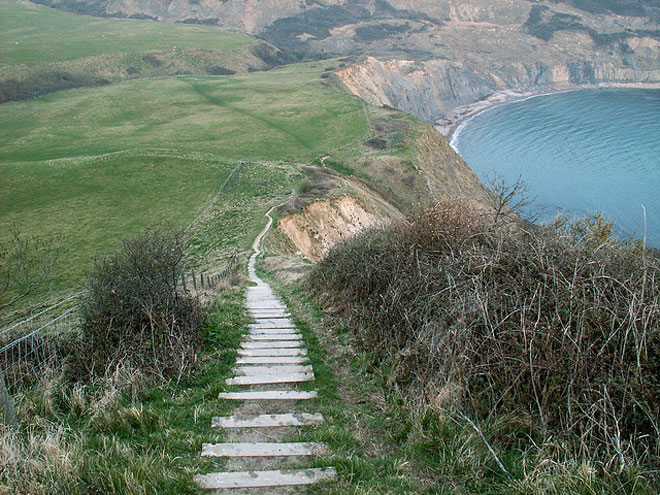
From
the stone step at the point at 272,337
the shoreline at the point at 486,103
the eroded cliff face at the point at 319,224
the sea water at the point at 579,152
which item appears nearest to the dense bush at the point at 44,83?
the eroded cliff face at the point at 319,224

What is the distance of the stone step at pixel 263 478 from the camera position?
4398mm

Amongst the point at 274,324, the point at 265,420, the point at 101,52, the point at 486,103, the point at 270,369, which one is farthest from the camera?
the point at 486,103

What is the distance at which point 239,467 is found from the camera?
469 cm

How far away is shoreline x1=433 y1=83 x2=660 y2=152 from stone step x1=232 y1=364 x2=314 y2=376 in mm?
81763

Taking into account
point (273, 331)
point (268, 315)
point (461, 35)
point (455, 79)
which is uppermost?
point (461, 35)

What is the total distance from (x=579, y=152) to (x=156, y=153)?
70.0 metres

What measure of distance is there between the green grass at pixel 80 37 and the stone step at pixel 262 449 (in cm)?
8730

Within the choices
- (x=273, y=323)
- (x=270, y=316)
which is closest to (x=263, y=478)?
(x=273, y=323)

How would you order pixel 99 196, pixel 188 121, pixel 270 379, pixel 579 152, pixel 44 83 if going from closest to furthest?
pixel 270 379 < pixel 99 196 < pixel 188 121 < pixel 44 83 < pixel 579 152

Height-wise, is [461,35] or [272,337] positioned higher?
[461,35]

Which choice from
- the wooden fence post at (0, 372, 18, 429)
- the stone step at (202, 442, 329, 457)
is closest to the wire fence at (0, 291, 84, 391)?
the wooden fence post at (0, 372, 18, 429)

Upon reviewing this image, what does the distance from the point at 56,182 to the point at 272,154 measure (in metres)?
18.4

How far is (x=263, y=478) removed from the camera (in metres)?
4.46

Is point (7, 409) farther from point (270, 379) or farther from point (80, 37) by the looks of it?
point (80, 37)
